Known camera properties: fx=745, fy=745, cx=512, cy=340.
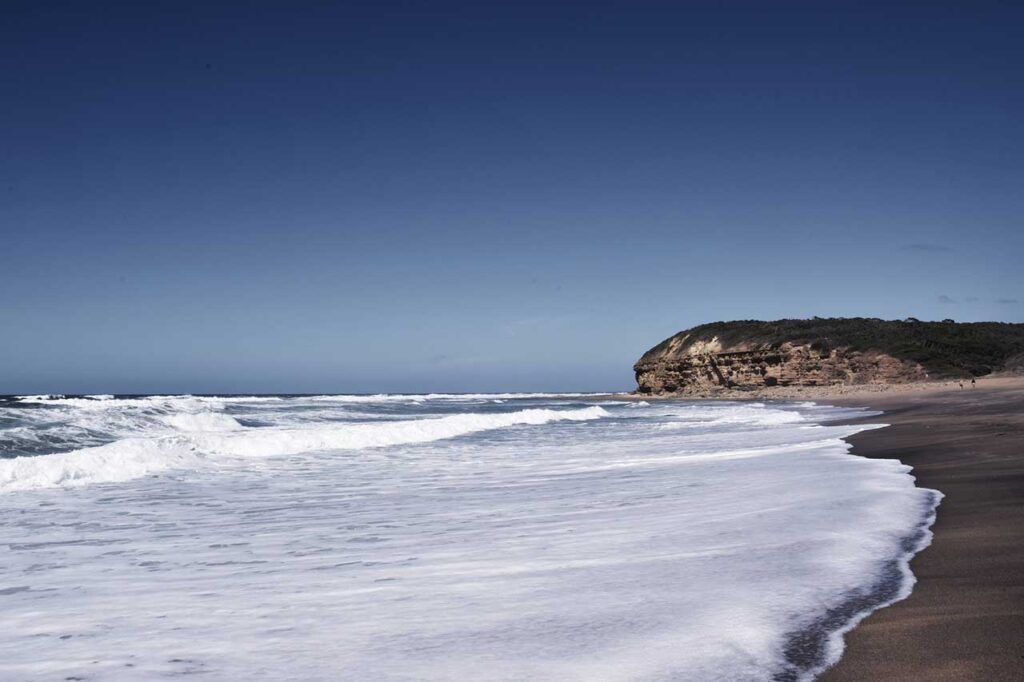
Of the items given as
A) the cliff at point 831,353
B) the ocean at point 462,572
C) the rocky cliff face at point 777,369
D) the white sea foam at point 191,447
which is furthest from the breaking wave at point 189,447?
the cliff at point 831,353

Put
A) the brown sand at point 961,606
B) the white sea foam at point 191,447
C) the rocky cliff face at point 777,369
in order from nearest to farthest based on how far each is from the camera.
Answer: the brown sand at point 961,606 < the white sea foam at point 191,447 < the rocky cliff face at point 777,369

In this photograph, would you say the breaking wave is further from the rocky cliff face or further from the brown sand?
the rocky cliff face

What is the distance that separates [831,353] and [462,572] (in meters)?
61.8

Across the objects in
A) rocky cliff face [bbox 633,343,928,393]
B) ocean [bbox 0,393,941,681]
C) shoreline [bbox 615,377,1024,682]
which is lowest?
ocean [bbox 0,393,941,681]

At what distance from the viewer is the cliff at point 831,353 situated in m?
55.7

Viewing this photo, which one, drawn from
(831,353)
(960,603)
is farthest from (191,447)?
(831,353)

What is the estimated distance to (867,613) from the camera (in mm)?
2986

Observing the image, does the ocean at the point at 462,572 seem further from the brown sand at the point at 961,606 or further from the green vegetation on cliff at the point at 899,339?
the green vegetation on cliff at the point at 899,339

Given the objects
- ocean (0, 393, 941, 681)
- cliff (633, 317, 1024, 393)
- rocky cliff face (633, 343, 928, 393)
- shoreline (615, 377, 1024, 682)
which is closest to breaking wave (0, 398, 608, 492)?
ocean (0, 393, 941, 681)

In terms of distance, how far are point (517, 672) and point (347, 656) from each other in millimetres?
689

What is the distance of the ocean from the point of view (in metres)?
2.76

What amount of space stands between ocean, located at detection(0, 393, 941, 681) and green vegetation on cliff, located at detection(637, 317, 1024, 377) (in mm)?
52994

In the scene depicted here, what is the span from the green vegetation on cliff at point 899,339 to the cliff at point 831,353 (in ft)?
0.22

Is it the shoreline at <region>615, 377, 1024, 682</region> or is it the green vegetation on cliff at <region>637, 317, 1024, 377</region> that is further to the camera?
the green vegetation on cliff at <region>637, 317, 1024, 377</region>
